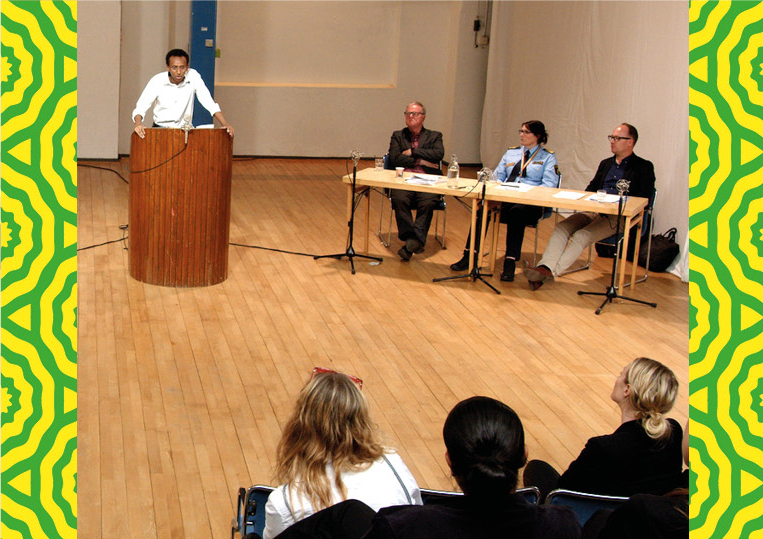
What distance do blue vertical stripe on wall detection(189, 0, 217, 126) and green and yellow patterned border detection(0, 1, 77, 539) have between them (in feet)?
28.4

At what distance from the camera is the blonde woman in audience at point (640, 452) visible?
2791 millimetres

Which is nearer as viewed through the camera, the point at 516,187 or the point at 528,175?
the point at 516,187

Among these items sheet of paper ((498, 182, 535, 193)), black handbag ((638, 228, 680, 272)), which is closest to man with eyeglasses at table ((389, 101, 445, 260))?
sheet of paper ((498, 182, 535, 193))

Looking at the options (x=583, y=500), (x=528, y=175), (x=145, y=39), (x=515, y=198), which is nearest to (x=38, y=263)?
(x=583, y=500)

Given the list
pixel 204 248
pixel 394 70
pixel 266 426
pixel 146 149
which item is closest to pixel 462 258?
pixel 204 248

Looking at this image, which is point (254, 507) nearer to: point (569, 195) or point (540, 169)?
point (569, 195)

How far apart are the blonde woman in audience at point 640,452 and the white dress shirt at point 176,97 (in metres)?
4.26

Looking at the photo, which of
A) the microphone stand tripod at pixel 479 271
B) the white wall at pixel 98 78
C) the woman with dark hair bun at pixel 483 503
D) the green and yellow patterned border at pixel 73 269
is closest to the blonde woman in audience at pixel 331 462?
the woman with dark hair bun at pixel 483 503

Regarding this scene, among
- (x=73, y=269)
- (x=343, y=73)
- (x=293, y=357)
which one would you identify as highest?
(x=343, y=73)

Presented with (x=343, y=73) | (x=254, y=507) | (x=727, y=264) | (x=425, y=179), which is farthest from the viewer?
(x=343, y=73)

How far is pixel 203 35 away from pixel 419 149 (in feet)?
12.5

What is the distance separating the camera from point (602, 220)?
6.66 metres

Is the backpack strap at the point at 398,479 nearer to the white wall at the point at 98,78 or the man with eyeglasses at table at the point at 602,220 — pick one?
the man with eyeglasses at table at the point at 602,220

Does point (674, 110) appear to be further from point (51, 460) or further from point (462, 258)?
point (51, 460)
